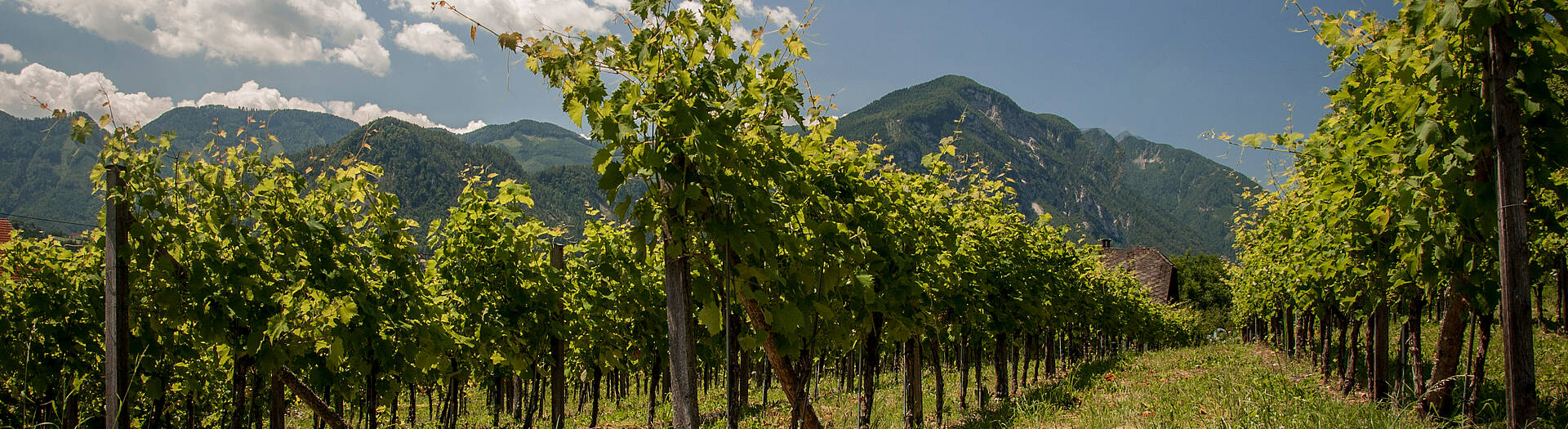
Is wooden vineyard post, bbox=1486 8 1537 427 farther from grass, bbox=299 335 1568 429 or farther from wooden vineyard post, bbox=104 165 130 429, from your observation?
wooden vineyard post, bbox=104 165 130 429

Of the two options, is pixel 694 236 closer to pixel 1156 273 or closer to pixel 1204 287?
pixel 1156 273

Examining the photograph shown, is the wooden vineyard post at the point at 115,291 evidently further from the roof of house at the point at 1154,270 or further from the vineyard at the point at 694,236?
the roof of house at the point at 1154,270

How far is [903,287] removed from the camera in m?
5.52

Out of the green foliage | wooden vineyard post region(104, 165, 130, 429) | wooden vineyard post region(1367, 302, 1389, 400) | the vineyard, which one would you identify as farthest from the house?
wooden vineyard post region(104, 165, 130, 429)

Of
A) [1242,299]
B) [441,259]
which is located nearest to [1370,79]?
[441,259]

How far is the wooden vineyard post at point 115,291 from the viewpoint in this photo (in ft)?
11.0

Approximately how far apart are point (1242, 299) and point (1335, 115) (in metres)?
17.0

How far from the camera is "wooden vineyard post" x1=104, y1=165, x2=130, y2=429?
3.36m

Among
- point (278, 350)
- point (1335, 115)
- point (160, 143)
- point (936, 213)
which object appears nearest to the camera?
point (160, 143)

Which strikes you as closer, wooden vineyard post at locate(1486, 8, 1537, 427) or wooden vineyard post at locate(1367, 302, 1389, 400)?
wooden vineyard post at locate(1486, 8, 1537, 427)

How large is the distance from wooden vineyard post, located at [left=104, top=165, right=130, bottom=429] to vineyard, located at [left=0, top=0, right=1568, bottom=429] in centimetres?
1

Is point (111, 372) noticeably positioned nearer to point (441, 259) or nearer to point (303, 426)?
point (441, 259)

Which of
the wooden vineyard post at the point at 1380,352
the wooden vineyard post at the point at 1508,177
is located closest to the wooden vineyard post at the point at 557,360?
the wooden vineyard post at the point at 1508,177

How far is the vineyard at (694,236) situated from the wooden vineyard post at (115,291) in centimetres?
1
